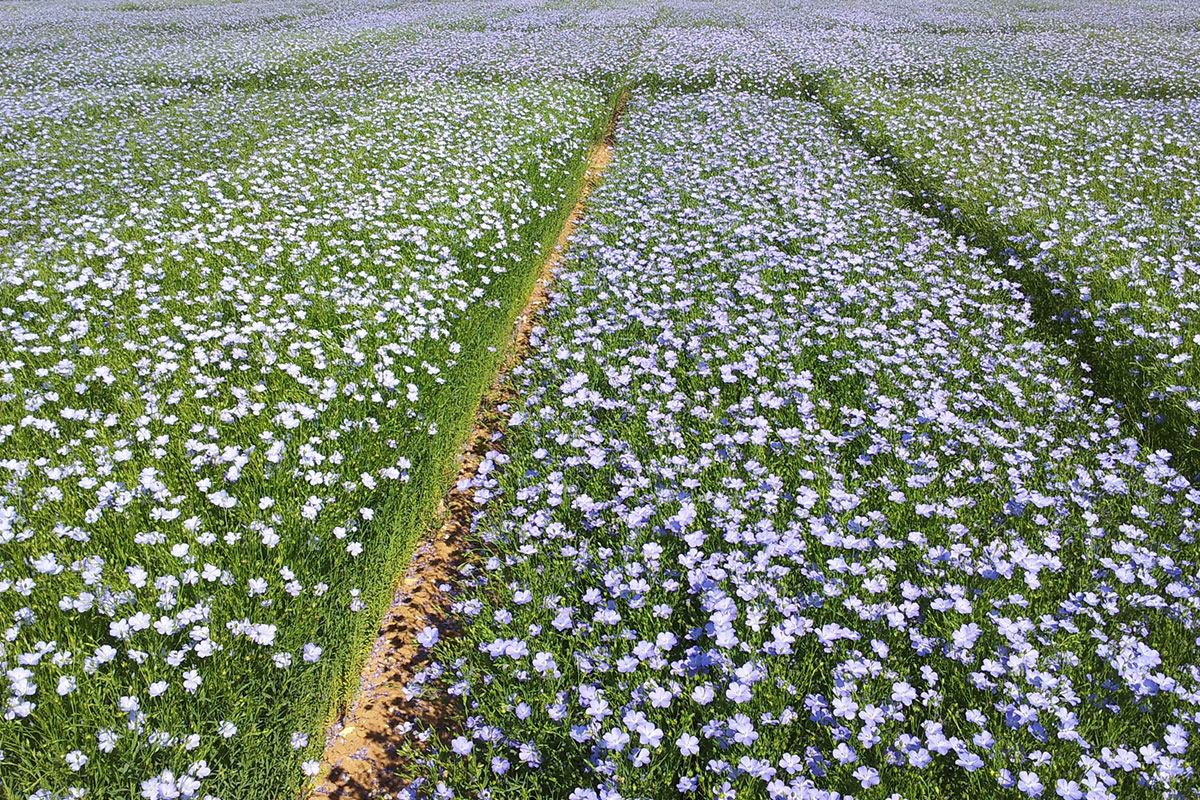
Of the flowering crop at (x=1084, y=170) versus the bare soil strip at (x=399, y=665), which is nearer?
the bare soil strip at (x=399, y=665)

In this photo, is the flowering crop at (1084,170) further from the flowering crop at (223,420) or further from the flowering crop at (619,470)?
the flowering crop at (223,420)

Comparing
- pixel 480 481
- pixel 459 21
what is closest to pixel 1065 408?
pixel 480 481

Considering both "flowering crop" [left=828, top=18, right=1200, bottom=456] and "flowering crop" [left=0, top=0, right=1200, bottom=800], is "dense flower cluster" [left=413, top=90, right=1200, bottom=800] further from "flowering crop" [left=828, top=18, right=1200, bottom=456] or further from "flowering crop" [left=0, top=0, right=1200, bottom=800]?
"flowering crop" [left=828, top=18, right=1200, bottom=456]

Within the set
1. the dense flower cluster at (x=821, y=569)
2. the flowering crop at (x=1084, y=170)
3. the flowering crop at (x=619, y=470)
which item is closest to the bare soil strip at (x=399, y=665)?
the flowering crop at (x=619, y=470)

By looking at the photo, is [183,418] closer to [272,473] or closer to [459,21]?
[272,473]

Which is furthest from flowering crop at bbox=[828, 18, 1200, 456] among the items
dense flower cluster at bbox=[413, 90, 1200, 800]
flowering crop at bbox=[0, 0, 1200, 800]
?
dense flower cluster at bbox=[413, 90, 1200, 800]

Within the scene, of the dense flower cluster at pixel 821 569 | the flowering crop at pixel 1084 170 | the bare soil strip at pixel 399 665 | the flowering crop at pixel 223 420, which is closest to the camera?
the dense flower cluster at pixel 821 569

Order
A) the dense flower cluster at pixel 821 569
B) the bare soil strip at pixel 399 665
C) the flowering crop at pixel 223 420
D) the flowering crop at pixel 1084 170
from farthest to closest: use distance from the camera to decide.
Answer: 1. the flowering crop at pixel 1084 170
2. the bare soil strip at pixel 399 665
3. the flowering crop at pixel 223 420
4. the dense flower cluster at pixel 821 569
